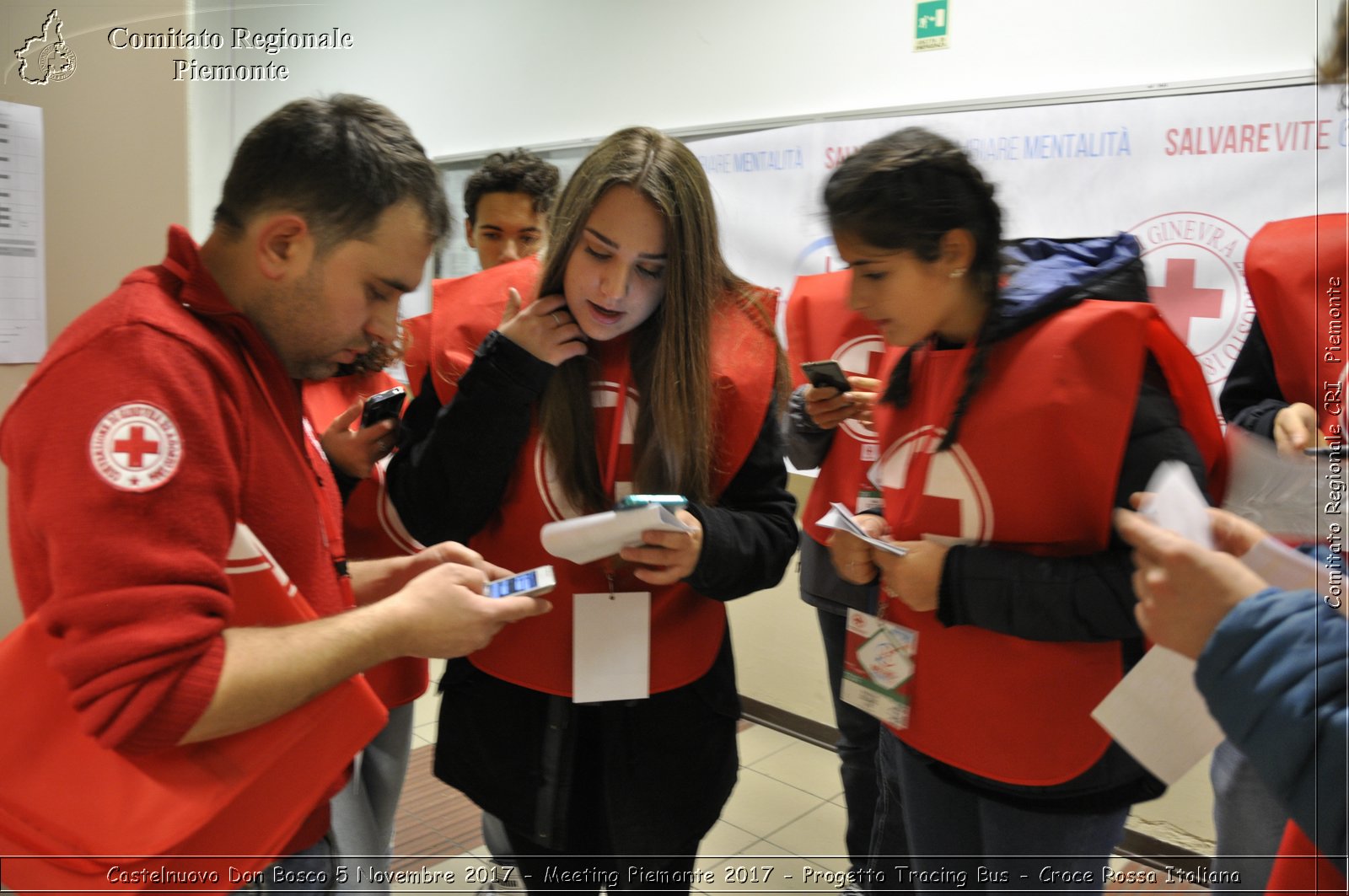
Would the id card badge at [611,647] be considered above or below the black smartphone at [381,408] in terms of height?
below

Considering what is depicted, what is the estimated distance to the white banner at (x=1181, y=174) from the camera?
2564mm

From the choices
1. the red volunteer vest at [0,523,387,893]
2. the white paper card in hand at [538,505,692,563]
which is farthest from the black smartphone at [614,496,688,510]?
the red volunteer vest at [0,523,387,893]

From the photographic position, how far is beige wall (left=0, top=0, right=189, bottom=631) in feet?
5.81

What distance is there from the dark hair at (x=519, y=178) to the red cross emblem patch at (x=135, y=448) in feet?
6.64

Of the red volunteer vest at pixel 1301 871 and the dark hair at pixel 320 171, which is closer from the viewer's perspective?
the red volunteer vest at pixel 1301 871

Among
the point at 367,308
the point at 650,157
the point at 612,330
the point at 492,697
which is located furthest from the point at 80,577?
the point at 650,157

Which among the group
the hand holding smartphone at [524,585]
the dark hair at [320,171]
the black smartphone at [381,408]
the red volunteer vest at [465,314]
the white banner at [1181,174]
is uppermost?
the white banner at [1181,174]

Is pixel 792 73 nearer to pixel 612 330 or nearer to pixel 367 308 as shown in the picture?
pixel 612 330

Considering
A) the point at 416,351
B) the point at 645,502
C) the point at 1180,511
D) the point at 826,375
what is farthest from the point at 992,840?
the point at 416,351

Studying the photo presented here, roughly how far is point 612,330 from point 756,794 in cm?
226

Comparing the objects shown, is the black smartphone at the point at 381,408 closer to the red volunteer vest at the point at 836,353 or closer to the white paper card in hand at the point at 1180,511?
the red volunteer vest at the point at 836,353

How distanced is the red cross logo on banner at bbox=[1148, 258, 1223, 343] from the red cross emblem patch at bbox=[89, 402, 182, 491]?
105 inches

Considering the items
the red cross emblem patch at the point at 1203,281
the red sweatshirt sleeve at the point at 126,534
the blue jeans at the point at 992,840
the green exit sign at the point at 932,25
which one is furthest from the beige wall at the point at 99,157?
the red cross emblem patch at the point at 1203,281

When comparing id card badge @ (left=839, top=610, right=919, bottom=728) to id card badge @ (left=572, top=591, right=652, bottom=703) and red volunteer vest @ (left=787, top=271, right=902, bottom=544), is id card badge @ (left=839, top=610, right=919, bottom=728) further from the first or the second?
red volunteer vest @ (left=787, top=271, right=902, bottom=544)
